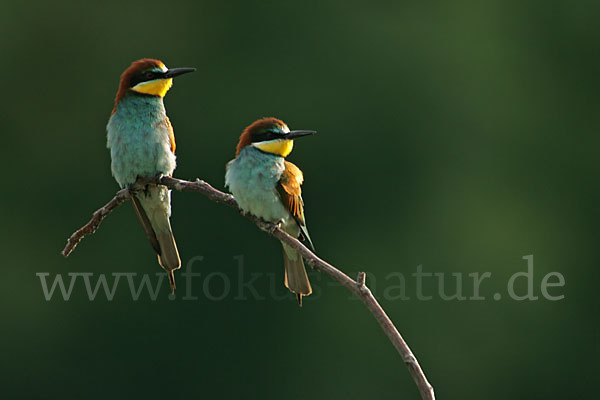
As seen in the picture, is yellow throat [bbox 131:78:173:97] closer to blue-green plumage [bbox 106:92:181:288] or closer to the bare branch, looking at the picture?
blue-green plumage [bbox 106:92:181:288]

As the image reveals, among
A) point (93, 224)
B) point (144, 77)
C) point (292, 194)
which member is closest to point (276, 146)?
point (292, 194)

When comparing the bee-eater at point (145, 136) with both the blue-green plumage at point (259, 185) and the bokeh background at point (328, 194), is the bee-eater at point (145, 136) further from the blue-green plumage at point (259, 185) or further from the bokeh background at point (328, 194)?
the bokeh background at point (328, 194)

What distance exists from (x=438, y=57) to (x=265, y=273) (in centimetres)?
451

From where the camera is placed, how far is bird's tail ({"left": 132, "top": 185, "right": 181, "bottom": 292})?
2.17m

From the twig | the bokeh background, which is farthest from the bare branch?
the bokeh background

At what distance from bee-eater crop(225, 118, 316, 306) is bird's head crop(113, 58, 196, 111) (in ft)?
0.87

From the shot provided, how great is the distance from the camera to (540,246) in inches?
493

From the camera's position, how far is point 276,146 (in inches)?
94.0

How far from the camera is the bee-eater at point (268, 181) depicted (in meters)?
2.36

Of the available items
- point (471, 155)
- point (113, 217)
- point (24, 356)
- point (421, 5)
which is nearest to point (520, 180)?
point (471, 155)

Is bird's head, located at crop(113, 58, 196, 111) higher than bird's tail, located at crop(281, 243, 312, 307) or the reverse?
higher

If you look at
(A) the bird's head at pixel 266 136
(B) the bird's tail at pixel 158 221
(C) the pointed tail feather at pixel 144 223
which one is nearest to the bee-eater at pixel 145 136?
(B) the bird's tail at pixel 158 221

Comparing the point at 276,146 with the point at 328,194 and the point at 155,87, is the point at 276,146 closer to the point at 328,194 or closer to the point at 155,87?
the point at 155,87

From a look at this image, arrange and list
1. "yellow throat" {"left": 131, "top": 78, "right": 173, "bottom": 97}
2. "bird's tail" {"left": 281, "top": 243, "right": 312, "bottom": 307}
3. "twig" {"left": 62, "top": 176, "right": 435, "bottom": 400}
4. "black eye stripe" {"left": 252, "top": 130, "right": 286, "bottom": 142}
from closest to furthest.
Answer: "twig" {"left": 62, "top": 176, "right": 435, "bottom": 400} < "bird's tail" {"left": 281, "top": 243, "right": 312, "bottom": 307} < "black eye stripe" {"left": 252, "top": 130, "right": 286, "bottom": 142} < "yellow throat" {"left": 131, "top": 78, "right": 173, "bottom": 97}
